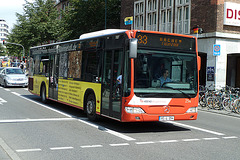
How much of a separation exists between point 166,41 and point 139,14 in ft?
73.3

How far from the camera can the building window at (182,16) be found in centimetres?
2428

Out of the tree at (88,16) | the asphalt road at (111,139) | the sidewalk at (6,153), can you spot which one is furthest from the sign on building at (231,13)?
the tree at (88,16)

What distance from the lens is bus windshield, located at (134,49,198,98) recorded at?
320 inches

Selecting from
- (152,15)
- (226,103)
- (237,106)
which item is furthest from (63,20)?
(237,106)

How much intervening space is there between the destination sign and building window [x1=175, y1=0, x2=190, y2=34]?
15.7 m

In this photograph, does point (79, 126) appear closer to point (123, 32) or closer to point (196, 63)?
point (123, 32)

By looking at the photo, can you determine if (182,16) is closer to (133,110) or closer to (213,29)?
(213,29)

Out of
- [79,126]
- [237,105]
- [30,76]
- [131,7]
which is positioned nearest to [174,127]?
[79,126]

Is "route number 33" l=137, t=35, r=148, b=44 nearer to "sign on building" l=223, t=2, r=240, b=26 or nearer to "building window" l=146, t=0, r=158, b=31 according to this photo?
"sign on building" l=223, t=2, r=240, b=26

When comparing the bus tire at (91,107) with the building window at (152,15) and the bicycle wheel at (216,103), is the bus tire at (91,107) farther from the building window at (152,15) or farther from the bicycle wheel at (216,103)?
the building window at (152,15)

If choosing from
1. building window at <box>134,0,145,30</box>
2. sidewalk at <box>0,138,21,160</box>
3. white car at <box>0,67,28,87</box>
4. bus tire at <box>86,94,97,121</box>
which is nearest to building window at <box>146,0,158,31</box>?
building window at <box>134,0,145,30</box>

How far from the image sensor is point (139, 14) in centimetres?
3033

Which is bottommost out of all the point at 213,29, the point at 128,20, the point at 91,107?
the point at 91,107

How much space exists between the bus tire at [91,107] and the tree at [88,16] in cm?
3080
